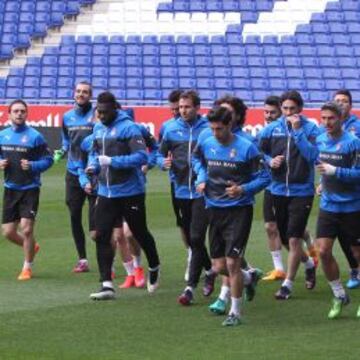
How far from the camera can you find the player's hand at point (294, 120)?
12.2 m

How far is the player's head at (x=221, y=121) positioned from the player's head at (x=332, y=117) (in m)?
0.94

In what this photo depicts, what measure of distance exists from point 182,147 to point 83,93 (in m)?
2.00

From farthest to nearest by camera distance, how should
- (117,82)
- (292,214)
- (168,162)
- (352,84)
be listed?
(117,82) → (352,84) → (168,162) → (292,214)

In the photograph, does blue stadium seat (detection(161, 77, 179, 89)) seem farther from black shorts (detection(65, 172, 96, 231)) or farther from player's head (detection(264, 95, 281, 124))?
player's head (detection(264, 95, 281, 124))

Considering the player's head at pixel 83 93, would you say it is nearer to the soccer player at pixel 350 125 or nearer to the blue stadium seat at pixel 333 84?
the soccer player at pixel 350 125

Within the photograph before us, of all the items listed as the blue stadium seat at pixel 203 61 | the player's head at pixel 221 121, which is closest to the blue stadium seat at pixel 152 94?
the blue stadium seat at pixel 203 61

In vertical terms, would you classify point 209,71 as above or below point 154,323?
above

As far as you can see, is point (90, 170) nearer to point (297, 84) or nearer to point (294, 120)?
point (294, 120)

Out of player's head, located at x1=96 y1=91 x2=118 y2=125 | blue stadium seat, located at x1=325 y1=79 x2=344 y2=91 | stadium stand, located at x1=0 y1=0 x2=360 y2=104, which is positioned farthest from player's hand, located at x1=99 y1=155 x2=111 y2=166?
blue stadium seat, located at x1=325 y1=79 x2=344 y2=91

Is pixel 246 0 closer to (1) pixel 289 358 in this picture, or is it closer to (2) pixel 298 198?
(2) pixel 298 198

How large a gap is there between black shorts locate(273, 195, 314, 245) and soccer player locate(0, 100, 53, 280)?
9.64 feet

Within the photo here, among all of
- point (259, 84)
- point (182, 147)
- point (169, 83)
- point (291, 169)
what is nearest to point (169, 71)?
point (169, 83)

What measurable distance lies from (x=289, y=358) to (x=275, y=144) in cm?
409

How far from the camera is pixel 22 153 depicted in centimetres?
1413
